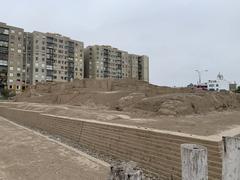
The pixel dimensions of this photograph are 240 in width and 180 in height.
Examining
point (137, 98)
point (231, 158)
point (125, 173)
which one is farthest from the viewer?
point (137, 98)

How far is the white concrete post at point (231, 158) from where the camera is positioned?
2436mm

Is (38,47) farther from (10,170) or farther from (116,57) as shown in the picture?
(10,170)

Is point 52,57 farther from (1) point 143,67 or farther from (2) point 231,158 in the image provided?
(2) point 231,158

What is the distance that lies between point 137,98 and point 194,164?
2764 cm

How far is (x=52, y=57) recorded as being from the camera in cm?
9400

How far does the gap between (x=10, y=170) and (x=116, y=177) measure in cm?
646

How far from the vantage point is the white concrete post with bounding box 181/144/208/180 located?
2.12 metres

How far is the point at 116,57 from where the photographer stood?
4414 inches

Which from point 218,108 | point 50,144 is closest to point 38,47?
point 218,108

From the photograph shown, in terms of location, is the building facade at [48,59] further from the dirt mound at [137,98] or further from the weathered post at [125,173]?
the weathered post at [125,173]

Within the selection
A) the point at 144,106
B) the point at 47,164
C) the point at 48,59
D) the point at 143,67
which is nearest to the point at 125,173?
the point at 47,164

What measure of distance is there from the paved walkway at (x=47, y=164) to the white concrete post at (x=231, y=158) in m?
4.36

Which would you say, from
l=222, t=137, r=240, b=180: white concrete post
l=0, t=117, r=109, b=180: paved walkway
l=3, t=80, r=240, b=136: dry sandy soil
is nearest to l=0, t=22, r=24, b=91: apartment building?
l=3, t=80, r=240, b=136: dry sandy soil

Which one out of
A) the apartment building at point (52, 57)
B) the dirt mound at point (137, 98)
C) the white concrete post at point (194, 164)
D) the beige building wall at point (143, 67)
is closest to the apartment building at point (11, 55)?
the apartment building at point (52, 57)
